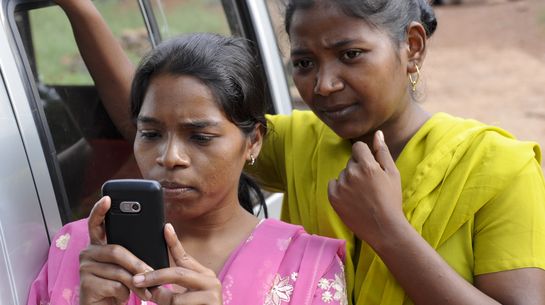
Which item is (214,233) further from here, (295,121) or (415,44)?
(415,44)

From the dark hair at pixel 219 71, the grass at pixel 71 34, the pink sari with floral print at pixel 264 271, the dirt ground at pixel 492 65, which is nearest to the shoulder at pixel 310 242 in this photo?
the pink sari with floral print at pixel 264 271

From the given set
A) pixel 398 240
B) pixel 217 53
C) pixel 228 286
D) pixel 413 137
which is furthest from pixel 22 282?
pixel 413 137

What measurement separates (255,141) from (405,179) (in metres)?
0.38

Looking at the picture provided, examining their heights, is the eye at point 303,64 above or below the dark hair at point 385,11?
below

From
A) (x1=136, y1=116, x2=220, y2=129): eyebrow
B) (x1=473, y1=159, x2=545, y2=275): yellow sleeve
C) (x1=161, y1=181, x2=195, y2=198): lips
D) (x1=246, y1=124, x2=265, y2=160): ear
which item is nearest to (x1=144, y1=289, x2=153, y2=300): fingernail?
(x1=161, y1=181, x2=195, y2=198): lips

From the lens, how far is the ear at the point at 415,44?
2.25 meters

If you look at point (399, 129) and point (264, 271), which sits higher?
point (399, 129)

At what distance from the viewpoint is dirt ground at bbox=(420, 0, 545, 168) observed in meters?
11.0

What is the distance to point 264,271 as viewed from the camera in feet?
6.53

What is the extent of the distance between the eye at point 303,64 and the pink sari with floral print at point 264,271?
397 millimetres

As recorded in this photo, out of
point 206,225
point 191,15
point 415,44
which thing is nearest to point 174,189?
point 206,225

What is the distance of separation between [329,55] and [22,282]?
86 centimetres

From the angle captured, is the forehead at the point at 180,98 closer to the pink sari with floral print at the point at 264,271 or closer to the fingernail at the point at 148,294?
the pink sari with floral print at the point at 264,271

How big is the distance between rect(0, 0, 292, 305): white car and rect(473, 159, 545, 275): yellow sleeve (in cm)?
90
